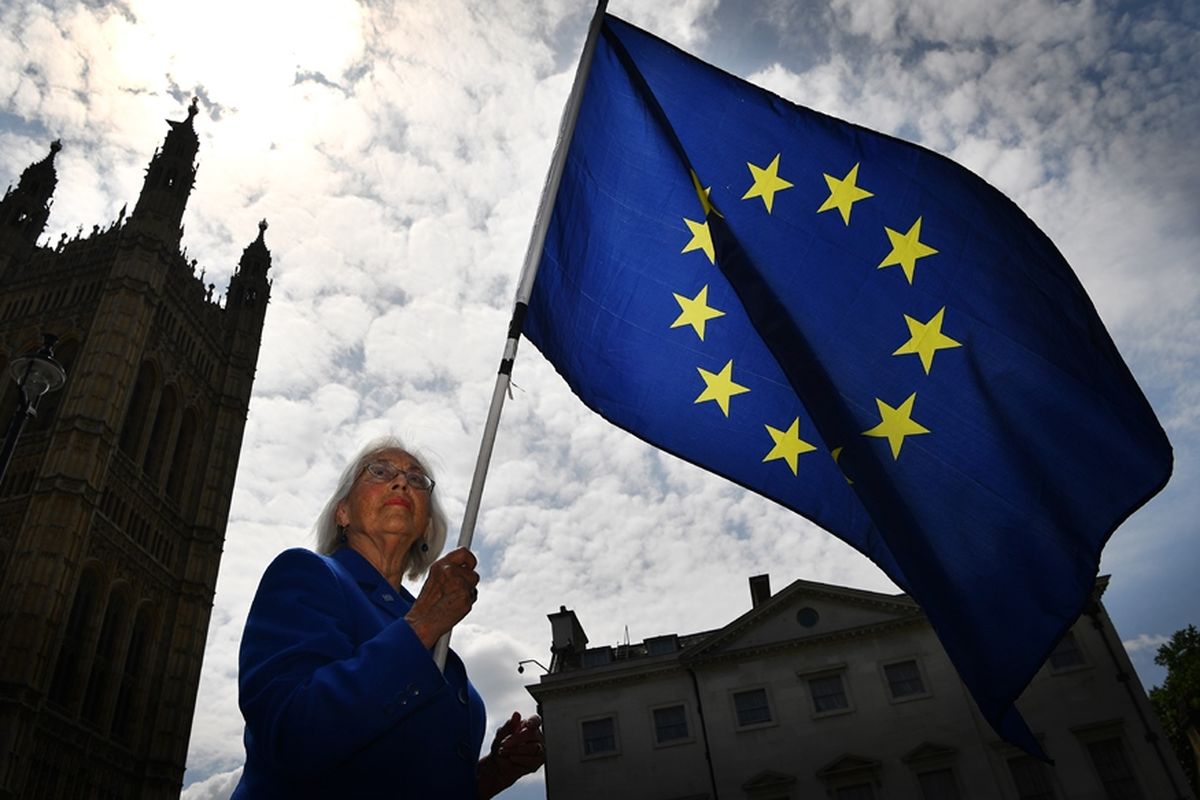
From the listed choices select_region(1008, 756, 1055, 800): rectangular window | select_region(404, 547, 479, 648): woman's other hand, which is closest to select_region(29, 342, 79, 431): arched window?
select_region(1008, 756, 1055, 800): rectangular window

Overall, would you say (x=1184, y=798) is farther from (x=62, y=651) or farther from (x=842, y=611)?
(x=62, y=651)

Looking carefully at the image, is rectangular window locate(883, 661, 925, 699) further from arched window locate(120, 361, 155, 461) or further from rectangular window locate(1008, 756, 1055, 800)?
arched window locate(120, 361, 155, 461)

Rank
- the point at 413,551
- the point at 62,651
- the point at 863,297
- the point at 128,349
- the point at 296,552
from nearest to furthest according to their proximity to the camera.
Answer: the point at 296,552 → the point at 413,551 → the point at 863,297 → the point at 62,651 → the point at 128,349

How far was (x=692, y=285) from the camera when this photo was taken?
536cm

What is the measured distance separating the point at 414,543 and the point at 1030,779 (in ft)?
82.9

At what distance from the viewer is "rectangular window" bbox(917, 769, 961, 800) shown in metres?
23.5

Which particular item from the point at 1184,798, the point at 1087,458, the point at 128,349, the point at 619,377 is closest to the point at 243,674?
the point at 619,377

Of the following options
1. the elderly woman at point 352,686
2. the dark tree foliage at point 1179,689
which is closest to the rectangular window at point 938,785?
the dark tree foliage at point 1179,689

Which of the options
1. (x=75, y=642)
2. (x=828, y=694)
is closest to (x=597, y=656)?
(x=828, y=694)

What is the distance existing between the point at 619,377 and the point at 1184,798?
2525 cm

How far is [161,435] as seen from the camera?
44.6 meters

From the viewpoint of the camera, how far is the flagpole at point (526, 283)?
3.27 m

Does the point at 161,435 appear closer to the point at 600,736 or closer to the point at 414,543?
the point at 600,736

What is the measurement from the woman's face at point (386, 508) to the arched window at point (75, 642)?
37.2 meters
